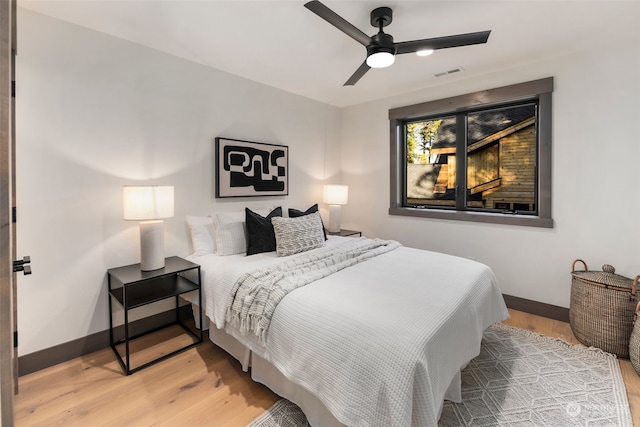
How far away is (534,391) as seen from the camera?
1897mm

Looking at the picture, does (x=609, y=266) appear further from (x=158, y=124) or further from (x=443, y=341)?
(x=158, y=124)

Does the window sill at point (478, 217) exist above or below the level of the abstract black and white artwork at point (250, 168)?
below

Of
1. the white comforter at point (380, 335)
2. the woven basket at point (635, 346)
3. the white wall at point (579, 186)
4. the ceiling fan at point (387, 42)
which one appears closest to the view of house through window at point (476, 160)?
the white wall at point (579, 186)

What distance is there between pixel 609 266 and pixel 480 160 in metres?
1.57

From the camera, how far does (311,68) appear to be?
3061 millimetres

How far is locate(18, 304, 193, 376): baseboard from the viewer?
2.08m

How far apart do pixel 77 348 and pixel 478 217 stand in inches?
154

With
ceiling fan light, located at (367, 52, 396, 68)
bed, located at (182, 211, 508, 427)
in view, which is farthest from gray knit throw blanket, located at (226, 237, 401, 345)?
ceiling fan light, located at (367, 52, 396, 68)

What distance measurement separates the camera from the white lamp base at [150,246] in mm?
2338

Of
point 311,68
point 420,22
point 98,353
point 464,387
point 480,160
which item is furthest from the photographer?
point 480,160

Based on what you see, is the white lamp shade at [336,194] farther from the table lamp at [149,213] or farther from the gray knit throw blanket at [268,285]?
the table lamp at [149,213]

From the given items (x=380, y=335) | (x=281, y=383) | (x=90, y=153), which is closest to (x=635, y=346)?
(x=380, y=335)

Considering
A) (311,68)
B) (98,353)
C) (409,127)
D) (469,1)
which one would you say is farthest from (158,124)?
(409,127)

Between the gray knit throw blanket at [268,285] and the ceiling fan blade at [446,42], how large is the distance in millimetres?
1579
